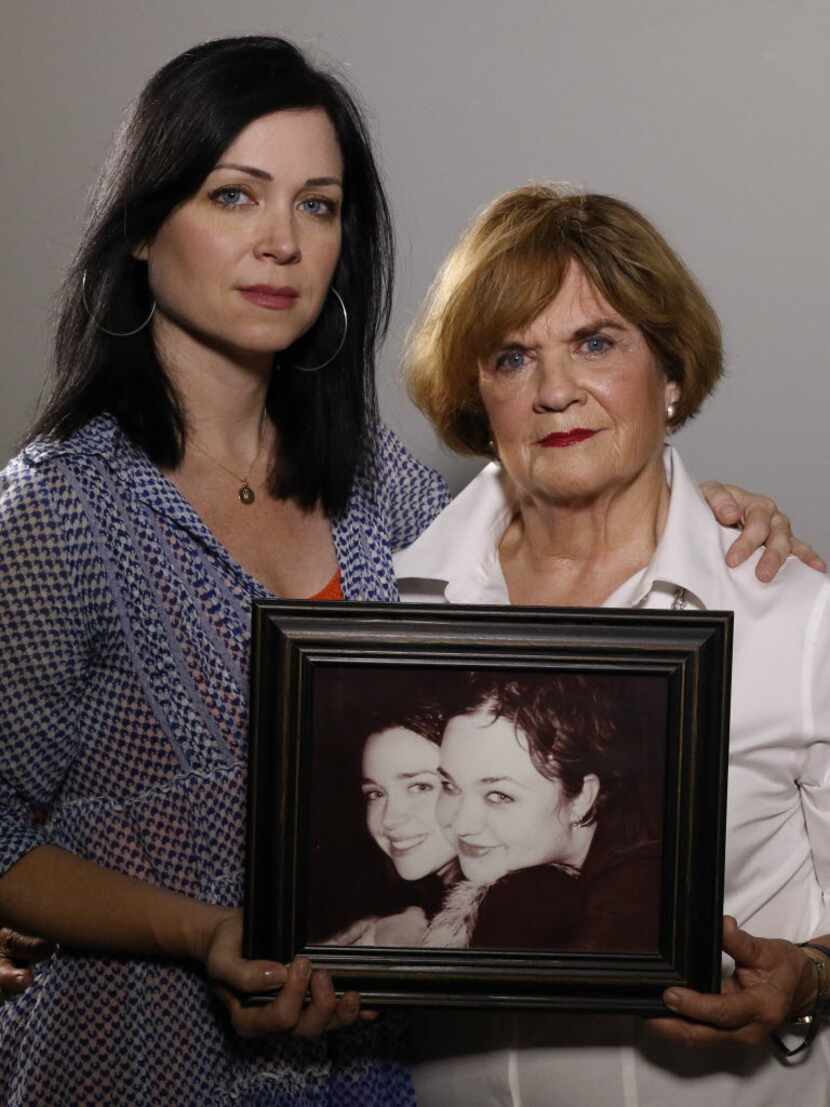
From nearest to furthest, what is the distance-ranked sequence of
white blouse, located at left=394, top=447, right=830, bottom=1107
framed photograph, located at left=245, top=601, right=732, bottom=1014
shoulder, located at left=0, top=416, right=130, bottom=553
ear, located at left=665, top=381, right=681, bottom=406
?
framed photograph, located at left=245, top=601, right=732, bottom=1014 → shoulder, located at left=0, top=416, right=130, bottom=553 → white blouse, located at left=394, top=447, right=830, bottom=1107 → ear, located at left=665, top=381, right=681, bottom=406

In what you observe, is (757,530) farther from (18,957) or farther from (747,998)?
(18,957)

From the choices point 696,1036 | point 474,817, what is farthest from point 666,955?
point 474,817

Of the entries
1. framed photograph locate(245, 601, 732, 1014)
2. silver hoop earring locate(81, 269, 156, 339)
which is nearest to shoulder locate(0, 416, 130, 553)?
silver hoop earring locate(81, 269, 156, 339)

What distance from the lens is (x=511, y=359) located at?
2027 mm

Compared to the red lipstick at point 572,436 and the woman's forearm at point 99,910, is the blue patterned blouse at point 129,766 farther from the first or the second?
the red lipstick at point 572,436

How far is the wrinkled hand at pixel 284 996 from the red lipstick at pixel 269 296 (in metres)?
0.79

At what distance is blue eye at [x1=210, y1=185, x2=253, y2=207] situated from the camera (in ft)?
6.16

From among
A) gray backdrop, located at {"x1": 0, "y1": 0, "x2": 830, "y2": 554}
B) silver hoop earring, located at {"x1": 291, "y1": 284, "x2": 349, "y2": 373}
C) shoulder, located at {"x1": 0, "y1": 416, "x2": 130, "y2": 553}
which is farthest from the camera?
gray backdrop, located at {"x1": 0, "y1": 0, "x2": 830, "y2": 554}

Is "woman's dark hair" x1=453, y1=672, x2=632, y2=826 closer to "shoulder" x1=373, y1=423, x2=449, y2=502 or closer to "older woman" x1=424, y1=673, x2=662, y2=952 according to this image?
"older woman" x1=424, y1=673, x2=662, y2=952

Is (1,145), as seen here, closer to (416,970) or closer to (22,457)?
(22,457)

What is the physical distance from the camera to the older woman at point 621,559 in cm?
183

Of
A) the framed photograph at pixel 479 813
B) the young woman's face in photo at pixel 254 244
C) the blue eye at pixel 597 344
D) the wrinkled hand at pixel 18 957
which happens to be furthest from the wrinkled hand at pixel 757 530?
the wrinkled hand at pixel 18 957

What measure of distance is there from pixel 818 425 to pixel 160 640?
4.71ft

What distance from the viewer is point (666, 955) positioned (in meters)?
1.60
